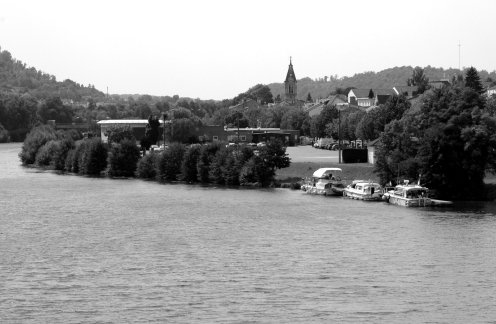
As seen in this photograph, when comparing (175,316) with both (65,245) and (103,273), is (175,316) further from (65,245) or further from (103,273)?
(65,245)

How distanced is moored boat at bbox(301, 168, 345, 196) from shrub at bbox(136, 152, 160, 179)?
43.5 ft

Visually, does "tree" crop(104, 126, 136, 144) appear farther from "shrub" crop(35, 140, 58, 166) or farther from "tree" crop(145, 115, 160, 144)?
"shrub" crop(35, 140, 58, 166)

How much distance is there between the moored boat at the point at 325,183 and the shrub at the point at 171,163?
432 inches

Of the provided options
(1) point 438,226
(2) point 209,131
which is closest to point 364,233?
(1) point 438,226

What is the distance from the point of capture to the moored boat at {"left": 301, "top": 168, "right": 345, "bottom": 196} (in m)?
49.3

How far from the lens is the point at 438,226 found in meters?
36.4

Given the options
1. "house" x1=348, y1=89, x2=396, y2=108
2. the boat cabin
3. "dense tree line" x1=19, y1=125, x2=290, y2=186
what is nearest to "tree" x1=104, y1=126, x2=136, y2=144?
"dense tree line" x1=19, y1=125, x2=290, y2=186

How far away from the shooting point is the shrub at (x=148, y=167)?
6176 cm

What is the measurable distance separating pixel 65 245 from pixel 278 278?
29.1 ft

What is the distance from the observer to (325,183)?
49.4 metres

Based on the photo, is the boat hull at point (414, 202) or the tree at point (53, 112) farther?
the tree at point (53, 112)

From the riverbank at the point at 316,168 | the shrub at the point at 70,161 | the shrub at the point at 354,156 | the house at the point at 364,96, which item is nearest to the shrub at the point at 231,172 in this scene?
the riverbank at the point at 316,168

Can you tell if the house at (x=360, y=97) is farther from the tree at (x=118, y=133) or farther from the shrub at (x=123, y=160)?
the shrub at (x=123, y=160)

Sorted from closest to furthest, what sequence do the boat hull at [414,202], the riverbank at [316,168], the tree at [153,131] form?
the boat hull at [414,202], the riverbank at [316,168], the tree at [153,131]
